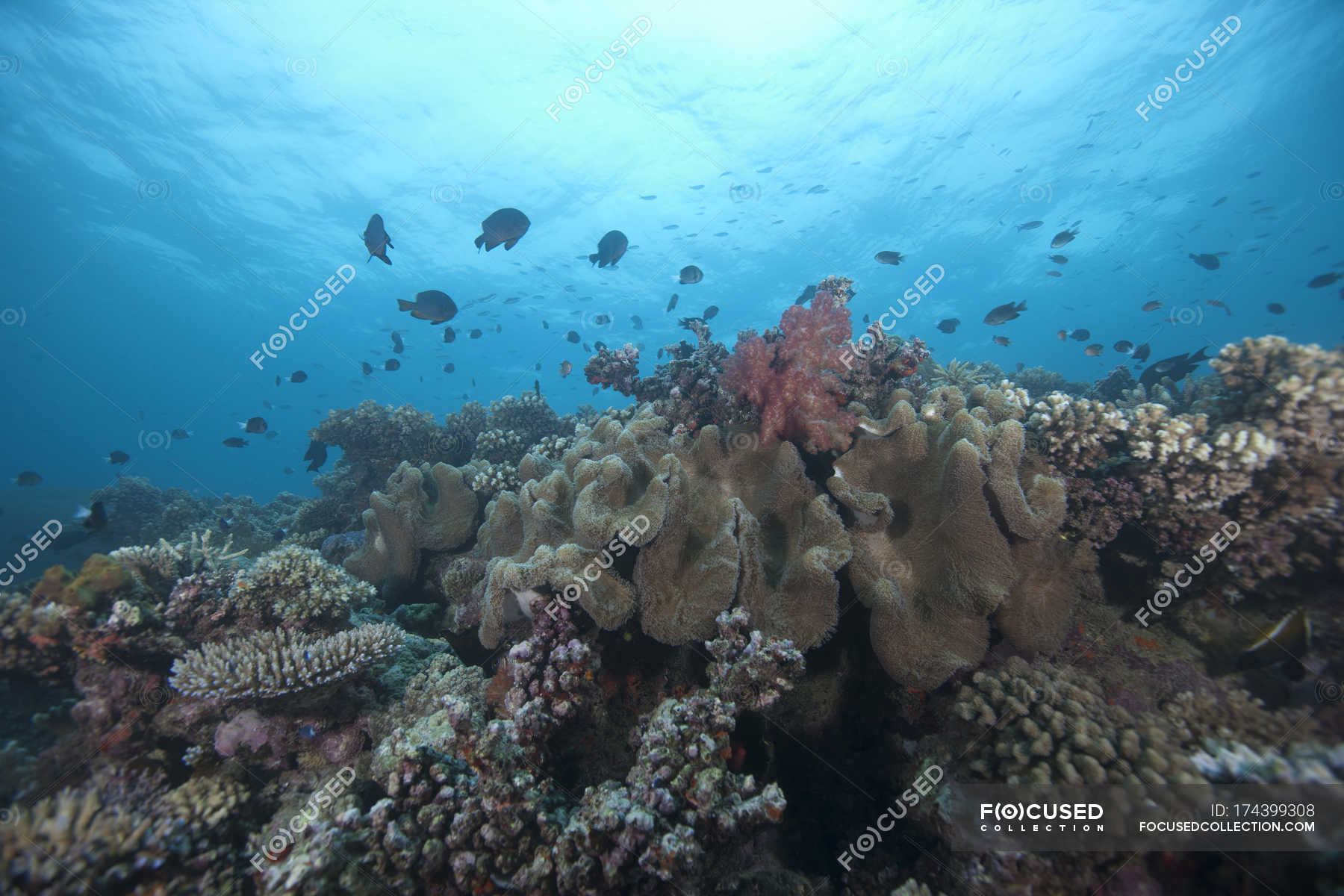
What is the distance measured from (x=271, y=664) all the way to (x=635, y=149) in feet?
106

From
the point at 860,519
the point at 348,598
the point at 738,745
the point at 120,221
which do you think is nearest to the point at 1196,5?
the point at 860,519

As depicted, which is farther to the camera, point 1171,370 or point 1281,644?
point 1171,370

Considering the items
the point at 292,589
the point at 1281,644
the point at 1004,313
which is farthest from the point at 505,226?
the point at 1004,313

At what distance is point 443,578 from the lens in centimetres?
594

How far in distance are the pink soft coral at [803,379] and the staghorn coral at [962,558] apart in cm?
66

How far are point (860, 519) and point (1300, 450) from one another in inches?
138

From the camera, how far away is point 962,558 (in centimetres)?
404

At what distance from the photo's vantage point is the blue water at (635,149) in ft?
72.3

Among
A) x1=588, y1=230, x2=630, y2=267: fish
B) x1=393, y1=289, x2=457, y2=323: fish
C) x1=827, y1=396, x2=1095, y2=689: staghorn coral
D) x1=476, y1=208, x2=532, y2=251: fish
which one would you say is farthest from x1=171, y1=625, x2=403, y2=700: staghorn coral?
x1=588, y1=230, x2=630, y2=267: fish

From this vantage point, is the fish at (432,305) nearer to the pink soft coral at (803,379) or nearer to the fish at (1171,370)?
the pink soft coral at (803,379)

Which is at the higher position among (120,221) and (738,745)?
(120,221)

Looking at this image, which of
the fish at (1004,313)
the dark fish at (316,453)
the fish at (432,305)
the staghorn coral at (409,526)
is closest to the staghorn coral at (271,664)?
the staghorn coral at (409,526)

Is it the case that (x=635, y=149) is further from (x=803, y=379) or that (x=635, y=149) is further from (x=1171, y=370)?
(x=803, y=379)

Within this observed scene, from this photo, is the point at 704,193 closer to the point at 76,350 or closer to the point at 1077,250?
the point at 1077,250
